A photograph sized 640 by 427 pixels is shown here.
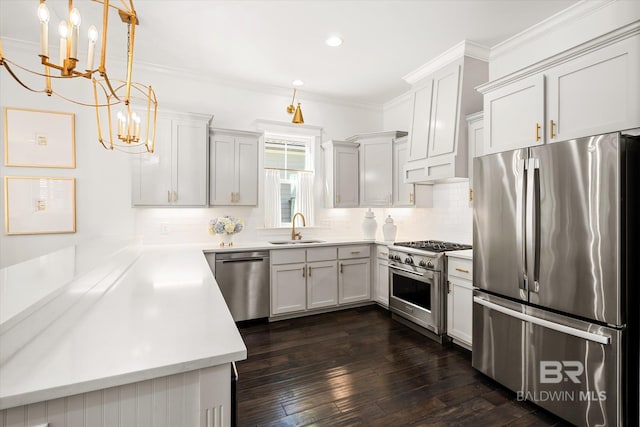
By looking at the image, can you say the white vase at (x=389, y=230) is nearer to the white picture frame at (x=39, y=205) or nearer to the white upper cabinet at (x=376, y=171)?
the white upper cabinet at (x=376, y=171)

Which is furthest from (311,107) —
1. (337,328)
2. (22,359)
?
(22,359)

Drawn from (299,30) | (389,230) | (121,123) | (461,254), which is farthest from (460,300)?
(121,123)

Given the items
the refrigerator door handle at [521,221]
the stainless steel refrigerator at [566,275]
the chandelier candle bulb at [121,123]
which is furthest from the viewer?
the chandelier candle bulb at [121,123]

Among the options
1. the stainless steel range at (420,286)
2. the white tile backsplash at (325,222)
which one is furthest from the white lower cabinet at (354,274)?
the white tile backsplash at (325,222)

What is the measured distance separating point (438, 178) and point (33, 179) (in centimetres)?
422

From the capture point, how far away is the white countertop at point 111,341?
799mm

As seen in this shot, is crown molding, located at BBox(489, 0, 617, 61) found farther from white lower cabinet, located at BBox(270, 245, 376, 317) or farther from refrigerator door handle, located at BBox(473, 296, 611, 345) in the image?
white lower cabinet, located at BBox(270, 245, 376, 317)

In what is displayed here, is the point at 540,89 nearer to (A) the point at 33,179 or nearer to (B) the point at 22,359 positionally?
(B) the point at 22,359

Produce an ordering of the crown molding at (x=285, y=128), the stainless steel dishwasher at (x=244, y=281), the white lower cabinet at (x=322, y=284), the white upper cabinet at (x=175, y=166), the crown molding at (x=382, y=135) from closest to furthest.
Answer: the white upper cabinet at (x=175, y=166) → the stainless steel dishwasher at (x=244, y=281) → the white lower cabinet at (x=322, y=284) → the crown molding at (x=285, y=128) → the crown molding at (x=382, y=135)

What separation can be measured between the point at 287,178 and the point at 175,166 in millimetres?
1529

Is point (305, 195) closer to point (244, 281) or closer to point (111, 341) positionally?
point (244, 281)

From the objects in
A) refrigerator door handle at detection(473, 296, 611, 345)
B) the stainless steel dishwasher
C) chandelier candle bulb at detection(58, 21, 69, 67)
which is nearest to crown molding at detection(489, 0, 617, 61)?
refrigerator door handle at detection(473, 296, 611, 345)

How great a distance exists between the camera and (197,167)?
362 centimetres

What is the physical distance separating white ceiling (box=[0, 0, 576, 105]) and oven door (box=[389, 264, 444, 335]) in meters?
2.39
